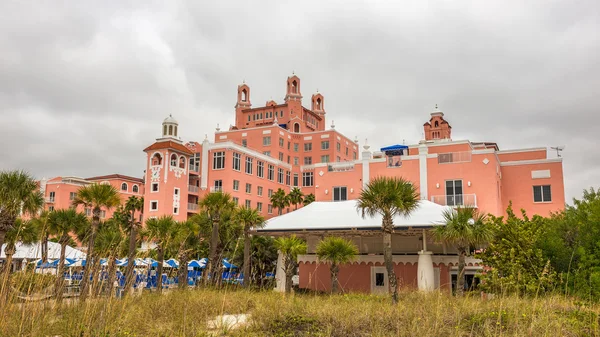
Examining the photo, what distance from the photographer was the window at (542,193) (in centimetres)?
3672

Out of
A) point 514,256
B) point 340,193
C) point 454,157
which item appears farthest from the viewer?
point 340,193

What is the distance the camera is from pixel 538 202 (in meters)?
37.2

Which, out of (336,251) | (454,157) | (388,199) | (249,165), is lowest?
(336,251)

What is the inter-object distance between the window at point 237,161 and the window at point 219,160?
1162mm

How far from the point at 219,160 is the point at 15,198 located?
110 ft

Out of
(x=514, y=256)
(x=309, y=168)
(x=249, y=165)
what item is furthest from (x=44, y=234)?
(x=309, y=168)

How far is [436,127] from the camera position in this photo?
60656mm

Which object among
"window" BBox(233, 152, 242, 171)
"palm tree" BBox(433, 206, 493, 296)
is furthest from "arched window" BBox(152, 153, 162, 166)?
"palm tree" BBox(433, 206, 493, 296)

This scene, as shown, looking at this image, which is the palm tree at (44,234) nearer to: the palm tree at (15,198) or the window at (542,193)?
the palm tree at (15,198)

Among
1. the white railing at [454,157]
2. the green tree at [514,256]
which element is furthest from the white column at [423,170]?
the green tree at [514,256]

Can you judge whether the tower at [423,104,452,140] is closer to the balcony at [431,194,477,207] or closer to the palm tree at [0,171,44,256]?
the balcony at [431,194,477,207]

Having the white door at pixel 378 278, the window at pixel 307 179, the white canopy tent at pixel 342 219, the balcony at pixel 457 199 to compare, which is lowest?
the white door at pixel 378 278

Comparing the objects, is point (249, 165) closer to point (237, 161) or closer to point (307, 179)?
point (237, 161)

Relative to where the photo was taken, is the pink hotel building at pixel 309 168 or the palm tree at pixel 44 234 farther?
the pink hotel building at pixel 309 168
